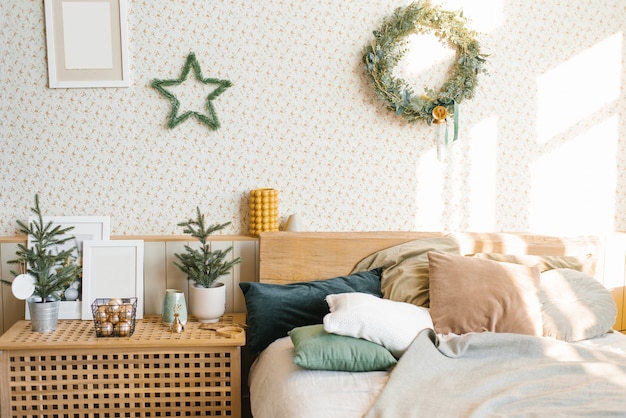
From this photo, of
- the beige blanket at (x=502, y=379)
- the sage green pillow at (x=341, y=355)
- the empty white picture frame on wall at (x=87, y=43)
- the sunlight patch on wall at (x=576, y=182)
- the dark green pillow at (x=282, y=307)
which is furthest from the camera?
the sunlight patch on wall at (x=576, y=182)

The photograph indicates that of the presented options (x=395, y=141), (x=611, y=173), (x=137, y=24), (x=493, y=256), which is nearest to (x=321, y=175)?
(x=395, y=141)

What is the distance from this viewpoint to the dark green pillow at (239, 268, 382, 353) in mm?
2773

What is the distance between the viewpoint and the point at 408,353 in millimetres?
2336

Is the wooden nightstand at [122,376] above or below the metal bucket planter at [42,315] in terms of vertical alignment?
below

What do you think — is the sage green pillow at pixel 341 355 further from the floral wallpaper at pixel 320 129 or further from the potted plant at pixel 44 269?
the potted plant at pixel 44 269

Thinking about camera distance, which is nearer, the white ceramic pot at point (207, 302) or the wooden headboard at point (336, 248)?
the white ceramic pot at point (207, 302)

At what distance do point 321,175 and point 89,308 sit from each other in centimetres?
127

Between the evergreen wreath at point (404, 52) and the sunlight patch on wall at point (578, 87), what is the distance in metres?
0.40

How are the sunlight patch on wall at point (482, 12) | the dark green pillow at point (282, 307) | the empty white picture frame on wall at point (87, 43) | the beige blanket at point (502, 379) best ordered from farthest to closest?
the sunlight patch on wall at point (482, 12), the empty white picture frame on wall at point (87, 43), the dark green pillow at point (282, 307), the beige blanket at point (502, 379)

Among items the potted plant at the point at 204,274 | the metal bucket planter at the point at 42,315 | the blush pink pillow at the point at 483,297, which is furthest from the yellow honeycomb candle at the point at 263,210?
the metal bucket planter at the point at 42,315

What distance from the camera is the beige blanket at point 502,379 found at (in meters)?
1.97

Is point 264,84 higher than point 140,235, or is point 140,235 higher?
point 264,84

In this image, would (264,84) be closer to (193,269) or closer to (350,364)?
(193,269)

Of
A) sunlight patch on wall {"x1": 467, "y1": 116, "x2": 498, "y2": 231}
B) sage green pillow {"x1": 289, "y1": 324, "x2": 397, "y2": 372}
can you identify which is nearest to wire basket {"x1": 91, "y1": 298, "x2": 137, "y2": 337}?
sage green pillow {"x1": 289, "y1": 324, "x2": 397, "y2": 372}
